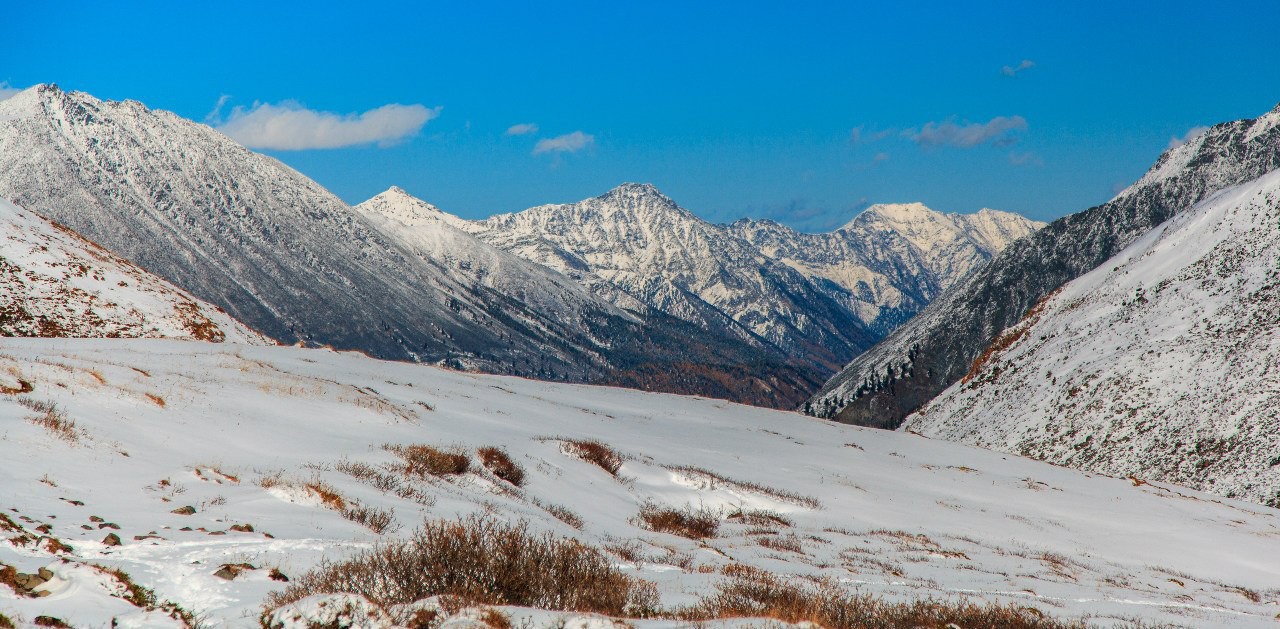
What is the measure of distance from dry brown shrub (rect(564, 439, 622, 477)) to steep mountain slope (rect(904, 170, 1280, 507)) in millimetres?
64006

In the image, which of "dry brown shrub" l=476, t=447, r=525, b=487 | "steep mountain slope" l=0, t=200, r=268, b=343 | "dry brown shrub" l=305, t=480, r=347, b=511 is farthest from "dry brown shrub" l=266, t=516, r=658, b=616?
"steep mountain slope" l=0, t=200, r=268, b=343

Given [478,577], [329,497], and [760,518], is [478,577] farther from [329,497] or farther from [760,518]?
[760,518]

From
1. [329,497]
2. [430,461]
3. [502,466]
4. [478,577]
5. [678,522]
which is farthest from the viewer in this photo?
[502,466]

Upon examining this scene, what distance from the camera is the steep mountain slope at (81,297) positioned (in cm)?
4293

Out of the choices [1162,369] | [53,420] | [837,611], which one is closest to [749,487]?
[837,611]

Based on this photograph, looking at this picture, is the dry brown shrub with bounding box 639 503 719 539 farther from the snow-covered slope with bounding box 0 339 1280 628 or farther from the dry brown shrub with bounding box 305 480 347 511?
the dry brown shrub with bounding box 305 480 347 511

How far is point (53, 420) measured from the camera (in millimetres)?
16344

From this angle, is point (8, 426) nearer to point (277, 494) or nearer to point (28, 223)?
point (277, 494)

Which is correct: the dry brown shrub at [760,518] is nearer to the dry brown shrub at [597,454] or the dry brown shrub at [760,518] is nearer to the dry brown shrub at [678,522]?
the dry brown shrub at [678,522]

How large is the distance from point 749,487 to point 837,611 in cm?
1810

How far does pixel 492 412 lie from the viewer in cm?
3550

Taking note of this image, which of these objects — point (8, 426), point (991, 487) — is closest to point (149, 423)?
point (8, 426)

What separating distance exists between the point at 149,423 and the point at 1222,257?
370 ft

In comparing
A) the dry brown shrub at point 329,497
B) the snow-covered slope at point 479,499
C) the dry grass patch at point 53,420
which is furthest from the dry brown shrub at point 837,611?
the dry grass patch at point 53,420
